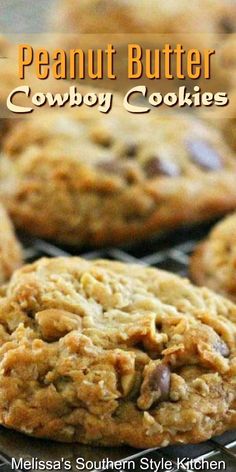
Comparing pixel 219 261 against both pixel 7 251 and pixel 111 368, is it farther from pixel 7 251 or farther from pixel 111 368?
pixel 111 368

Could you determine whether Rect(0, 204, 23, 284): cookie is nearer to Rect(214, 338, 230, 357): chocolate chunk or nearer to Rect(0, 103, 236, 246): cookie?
Rect(0, 103, 236, 246): cookie

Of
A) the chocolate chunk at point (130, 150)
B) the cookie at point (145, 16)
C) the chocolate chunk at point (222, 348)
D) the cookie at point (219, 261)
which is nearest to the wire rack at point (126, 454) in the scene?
the chocolate chunk at point (222, 348)

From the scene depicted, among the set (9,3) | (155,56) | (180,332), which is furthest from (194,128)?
(180,332)

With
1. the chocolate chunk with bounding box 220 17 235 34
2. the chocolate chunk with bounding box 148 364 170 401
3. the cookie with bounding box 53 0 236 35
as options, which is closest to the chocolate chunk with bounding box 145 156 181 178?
the cookie with bounding box 53 0 236 35

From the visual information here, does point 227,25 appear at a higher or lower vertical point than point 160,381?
higher

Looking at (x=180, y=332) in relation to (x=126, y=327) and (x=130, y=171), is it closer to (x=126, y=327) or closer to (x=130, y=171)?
(x=126, y=327)

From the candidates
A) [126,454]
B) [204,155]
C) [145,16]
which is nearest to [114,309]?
[126,454]
